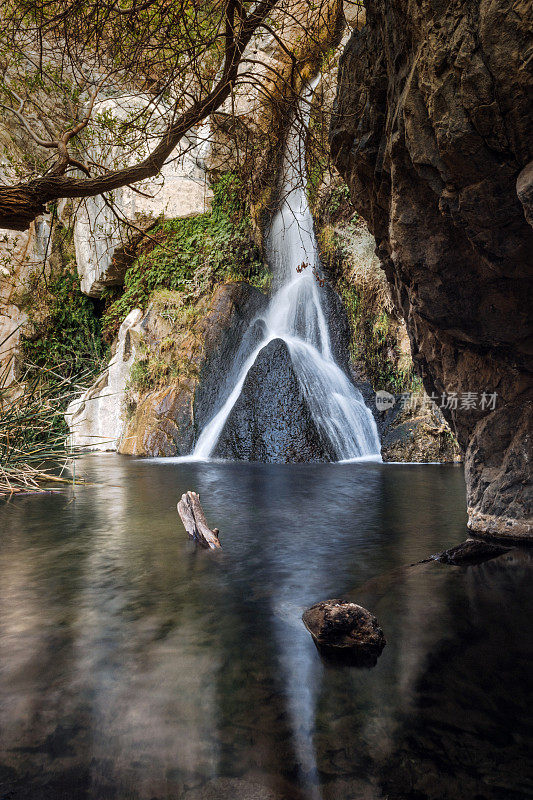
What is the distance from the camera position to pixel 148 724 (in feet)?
5.12

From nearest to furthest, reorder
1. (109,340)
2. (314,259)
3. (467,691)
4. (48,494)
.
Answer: (467,691)
(48,494)
(314,259)
(109,340)

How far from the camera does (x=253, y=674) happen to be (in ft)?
6.10

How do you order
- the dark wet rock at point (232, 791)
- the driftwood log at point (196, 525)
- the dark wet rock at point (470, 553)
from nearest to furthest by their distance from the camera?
the dark wet rock at point (232, 791), the dark wet rock at point (470, 553), the driftwood log at point (196, 525)

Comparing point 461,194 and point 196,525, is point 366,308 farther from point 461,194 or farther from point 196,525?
point 461,194

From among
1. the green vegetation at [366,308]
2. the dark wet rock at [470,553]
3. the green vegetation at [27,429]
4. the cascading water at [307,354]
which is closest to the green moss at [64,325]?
the cascading water at [307,354]

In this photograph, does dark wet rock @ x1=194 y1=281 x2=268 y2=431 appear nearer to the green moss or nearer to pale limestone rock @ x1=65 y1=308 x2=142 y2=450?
pale limestone rock @ x1=65 y1=308 x2=142 y2=450

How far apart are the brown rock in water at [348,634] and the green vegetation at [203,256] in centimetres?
1069

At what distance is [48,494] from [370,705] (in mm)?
5307

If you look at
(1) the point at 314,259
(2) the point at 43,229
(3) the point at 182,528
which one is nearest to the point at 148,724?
(3) the point at 182,528

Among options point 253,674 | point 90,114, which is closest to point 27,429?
point 90,114

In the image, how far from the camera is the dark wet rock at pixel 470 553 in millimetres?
3111

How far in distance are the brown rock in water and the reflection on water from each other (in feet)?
0.17

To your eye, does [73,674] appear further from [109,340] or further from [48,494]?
[109,340]

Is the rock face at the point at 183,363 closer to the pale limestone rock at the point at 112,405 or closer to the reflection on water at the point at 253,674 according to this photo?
the pale limestone rock at the point at 112,405
